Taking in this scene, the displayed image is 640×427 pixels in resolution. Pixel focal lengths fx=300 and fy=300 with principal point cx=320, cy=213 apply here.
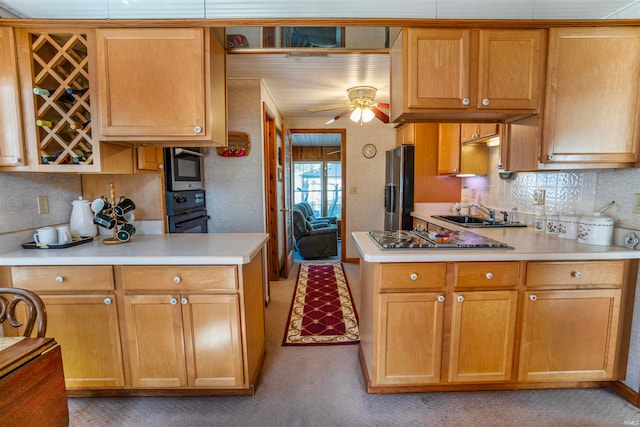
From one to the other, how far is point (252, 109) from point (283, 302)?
79.7 inches

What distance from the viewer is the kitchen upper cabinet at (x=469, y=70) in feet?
5.57

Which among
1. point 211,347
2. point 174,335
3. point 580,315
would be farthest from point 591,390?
point 174,335

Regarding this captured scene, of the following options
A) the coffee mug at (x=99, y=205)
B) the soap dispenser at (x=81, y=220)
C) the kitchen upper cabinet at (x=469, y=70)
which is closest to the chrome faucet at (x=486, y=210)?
the kitchen upper cabinet at (x=469, y=70)

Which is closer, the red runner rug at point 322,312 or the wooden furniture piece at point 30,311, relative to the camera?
the wooden furniture piece at point 30,311

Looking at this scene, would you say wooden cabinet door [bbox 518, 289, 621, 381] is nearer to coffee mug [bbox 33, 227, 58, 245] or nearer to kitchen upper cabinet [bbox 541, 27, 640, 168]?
kitchen upper cabinet [bbox 541, 27, 640, 168]

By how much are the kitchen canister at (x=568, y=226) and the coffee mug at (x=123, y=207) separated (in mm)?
2984

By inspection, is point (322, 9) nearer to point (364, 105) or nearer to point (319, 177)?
point (364, 105)

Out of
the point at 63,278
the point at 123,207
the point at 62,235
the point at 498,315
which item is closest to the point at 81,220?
the point at 62,235

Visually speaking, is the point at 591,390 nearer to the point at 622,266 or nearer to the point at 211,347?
the point at 622,266

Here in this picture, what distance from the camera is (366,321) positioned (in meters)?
A: 1.97

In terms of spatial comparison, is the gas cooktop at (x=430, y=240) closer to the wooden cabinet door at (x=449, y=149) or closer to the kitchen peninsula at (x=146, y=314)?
the kitchen peninsula at (x=146, y=314)

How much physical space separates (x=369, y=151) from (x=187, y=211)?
2984 mm

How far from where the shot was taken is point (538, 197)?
2463 millimetres

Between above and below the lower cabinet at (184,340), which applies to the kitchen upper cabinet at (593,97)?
above
